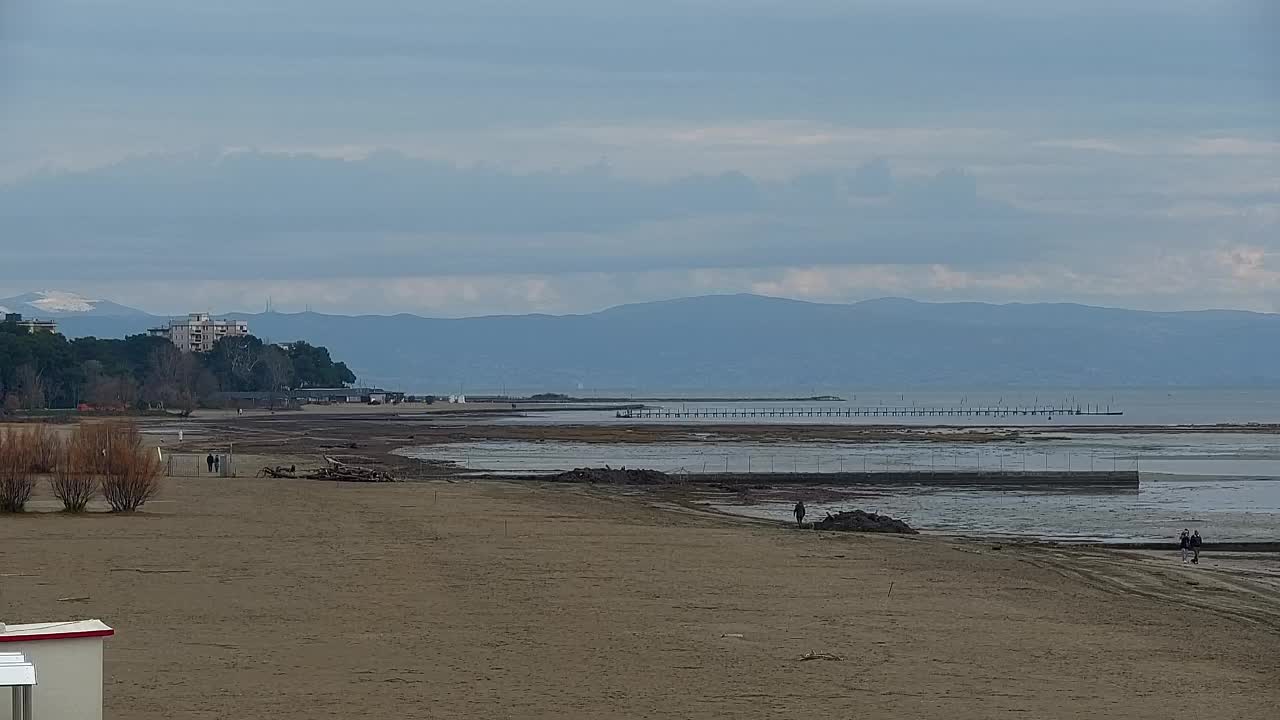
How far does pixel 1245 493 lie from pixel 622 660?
3993 cm

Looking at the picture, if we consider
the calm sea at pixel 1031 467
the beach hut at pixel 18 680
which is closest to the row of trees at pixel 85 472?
the calm sea at pixel 1031 467

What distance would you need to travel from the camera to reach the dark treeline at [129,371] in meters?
130

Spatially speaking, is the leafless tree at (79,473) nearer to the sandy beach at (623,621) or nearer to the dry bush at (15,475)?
the dry bush at (15,475)

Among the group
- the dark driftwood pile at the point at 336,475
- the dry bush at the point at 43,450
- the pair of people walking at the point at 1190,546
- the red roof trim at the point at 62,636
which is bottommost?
the pair of people walking at the point at 1190,546

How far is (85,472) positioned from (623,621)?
16.8 meters

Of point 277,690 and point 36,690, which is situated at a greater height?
point 36,690

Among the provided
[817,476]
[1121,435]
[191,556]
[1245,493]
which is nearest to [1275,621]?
[191,556]

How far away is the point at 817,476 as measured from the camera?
55.8 meters

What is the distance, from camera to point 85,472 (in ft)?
99.9

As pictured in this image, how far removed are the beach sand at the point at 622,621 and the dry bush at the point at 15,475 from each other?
89cm

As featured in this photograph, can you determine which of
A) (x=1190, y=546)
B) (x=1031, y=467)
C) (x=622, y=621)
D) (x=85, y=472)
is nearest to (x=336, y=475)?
(x=85, y=472)

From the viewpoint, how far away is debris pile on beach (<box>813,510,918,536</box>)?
32.7m

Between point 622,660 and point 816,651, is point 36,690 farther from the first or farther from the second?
point 816,651

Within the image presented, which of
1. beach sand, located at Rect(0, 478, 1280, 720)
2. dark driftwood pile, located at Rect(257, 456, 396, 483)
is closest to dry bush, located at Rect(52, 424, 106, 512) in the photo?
beach sand, located at Rect(0, 478, 1280, 720)
